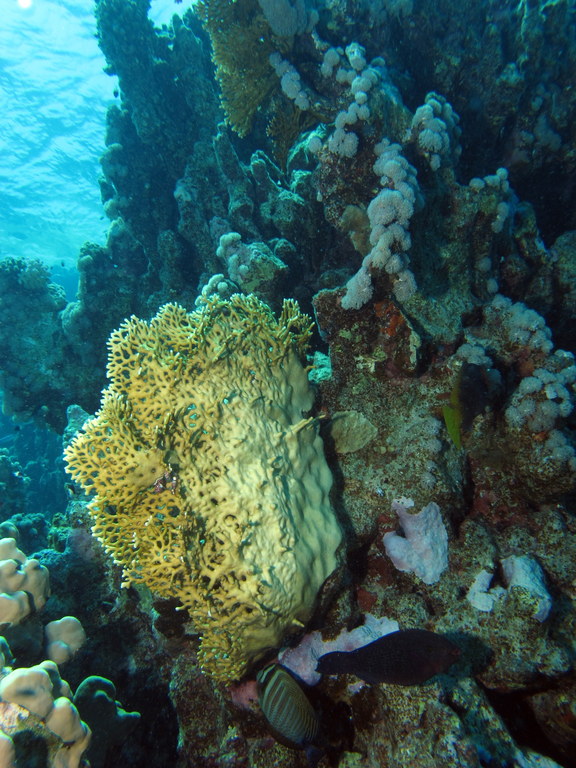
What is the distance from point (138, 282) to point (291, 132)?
4.81 meters

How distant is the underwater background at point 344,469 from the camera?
279 centimetres

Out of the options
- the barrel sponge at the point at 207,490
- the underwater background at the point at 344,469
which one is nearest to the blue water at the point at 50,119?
the underwater background at the point at 344,469

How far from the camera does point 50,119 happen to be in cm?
2522

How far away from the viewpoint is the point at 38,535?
9.02m

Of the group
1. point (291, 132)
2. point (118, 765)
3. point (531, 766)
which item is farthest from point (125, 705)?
point (291, 132)

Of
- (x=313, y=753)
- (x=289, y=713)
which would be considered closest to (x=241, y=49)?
(x=289, y=713)

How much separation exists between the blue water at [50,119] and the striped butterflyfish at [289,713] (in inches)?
1019

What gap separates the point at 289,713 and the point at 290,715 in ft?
0.05

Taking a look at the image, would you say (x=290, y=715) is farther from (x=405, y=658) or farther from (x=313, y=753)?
(x=405, y=658)

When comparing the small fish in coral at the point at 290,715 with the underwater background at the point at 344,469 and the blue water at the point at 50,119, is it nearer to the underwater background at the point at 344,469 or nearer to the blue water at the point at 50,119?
the underwater background at the point at 344,469

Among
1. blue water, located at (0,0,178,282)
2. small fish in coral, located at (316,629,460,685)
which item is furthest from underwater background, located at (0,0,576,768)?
blue water, located at (0,0,178,282)

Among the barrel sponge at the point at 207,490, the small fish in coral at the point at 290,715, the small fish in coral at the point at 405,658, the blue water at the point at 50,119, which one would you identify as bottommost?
the small fish in coral at the point at 290,715

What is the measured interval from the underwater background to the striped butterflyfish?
2 cm

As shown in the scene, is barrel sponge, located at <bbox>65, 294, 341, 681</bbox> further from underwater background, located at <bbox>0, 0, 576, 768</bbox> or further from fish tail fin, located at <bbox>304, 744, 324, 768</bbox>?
fish tail fin, located at <bbox>304, 744, 324, 768</bbox>
